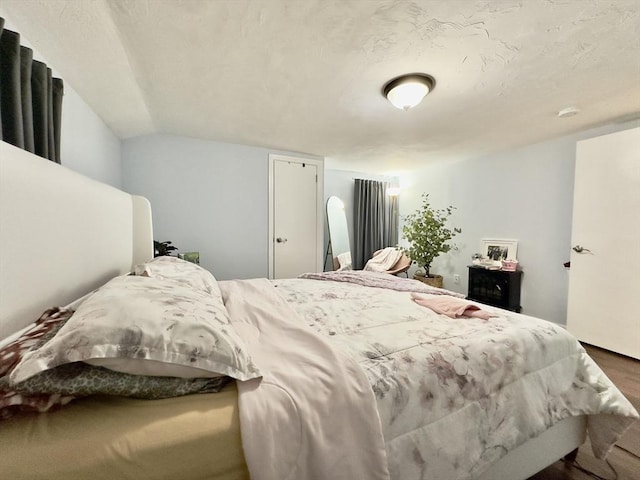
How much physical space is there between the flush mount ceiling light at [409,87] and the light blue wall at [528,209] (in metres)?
2.20

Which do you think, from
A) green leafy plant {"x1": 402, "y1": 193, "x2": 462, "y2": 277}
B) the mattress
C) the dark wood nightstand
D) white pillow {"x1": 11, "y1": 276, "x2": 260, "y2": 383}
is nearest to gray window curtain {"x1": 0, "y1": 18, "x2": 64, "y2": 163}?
white pillow {"x1": 11, "y1": 276, "x2": 260, "y2": 383}

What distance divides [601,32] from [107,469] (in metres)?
2.67

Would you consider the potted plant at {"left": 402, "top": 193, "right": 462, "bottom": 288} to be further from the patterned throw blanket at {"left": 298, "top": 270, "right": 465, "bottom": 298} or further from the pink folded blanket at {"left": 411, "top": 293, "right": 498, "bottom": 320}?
the pink folded blanket at {"left": 411, "top": 293, "right": 498, "bottom": 320}

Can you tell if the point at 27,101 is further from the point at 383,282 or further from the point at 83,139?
the point at 383,282

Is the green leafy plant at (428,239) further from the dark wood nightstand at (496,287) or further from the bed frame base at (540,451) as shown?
the bed frame base at (540,451)

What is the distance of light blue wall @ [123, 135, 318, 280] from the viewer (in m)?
2.95

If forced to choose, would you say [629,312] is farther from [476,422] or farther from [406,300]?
[476,422]

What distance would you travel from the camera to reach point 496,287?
3.35 m

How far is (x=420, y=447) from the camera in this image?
783mm

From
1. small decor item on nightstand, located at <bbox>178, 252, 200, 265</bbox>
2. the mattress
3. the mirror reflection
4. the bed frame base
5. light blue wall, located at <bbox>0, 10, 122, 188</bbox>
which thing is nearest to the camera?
the mattress

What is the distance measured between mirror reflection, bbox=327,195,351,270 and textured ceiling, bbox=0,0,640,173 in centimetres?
189

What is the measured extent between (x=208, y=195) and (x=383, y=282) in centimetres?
234

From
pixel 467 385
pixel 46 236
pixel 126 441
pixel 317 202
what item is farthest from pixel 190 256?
pixel 467 385

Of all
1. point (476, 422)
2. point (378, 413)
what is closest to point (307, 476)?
point (378, 413)
